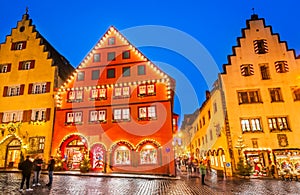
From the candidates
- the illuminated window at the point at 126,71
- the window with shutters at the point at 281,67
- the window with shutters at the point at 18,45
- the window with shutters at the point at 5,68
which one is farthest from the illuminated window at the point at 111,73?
the window with shutters at the point at 281,67

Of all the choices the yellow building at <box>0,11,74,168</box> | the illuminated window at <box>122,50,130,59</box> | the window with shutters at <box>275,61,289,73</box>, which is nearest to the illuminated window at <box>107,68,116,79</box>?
the illuminated window at <box>122,50,130,59</box>

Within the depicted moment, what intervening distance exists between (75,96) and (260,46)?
73.5 feet

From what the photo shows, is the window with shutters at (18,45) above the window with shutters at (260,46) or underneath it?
above

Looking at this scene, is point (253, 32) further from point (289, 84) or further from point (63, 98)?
point (63, 98)

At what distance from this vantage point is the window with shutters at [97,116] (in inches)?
981

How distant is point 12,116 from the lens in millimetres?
26859

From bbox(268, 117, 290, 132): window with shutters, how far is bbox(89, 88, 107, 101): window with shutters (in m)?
18.1

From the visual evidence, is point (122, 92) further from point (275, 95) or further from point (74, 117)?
point (275, 95)

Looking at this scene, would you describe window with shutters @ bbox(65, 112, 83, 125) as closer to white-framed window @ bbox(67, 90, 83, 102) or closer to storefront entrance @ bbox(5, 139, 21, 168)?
white-framed window @ bbox(67, 90, 83, 102)

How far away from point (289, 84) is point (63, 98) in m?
25.6

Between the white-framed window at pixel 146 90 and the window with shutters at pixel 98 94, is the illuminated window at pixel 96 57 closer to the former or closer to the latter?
the window with shutters at pixel 98 94

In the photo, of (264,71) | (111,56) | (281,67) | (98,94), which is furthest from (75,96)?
(281,67)

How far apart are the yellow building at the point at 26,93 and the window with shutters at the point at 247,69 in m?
22.4

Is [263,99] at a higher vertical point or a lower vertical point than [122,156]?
higher
